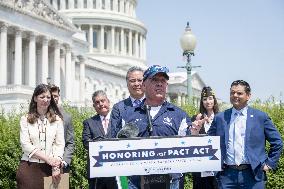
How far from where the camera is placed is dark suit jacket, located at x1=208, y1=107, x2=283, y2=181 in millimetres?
6801

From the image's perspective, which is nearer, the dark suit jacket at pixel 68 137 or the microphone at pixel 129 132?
the microphone at pixel 129 132

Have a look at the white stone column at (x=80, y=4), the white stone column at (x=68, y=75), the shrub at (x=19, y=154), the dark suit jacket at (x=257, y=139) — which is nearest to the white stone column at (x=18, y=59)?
the white stone column at (x=68, y=75)

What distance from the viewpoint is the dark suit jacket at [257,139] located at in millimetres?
6801

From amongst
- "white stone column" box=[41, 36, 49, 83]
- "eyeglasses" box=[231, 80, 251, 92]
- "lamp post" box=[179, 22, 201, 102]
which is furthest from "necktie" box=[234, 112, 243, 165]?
"white stone column" box=[41, 36, 49, 83]

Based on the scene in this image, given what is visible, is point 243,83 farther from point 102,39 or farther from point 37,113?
point 102,39

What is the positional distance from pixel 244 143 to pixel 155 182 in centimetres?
200

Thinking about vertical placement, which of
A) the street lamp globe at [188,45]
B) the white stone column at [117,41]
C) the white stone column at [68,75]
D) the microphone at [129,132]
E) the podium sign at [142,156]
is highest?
the white stone column at [117,41]

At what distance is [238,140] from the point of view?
6.89 meters

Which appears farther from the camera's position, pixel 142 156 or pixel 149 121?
pixel 149 121

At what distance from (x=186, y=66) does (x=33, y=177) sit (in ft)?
35.4

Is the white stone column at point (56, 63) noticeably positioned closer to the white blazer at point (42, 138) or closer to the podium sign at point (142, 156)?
the white blazer at point (42, 138)

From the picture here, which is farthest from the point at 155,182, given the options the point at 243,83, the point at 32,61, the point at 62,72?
the point at 62,72

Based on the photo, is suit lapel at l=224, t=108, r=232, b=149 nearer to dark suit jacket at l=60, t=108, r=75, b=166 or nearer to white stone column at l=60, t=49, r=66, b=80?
dark suit jacket at l=60, t=108, r=75, b=166

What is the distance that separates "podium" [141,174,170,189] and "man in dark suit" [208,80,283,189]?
5.74 feet
